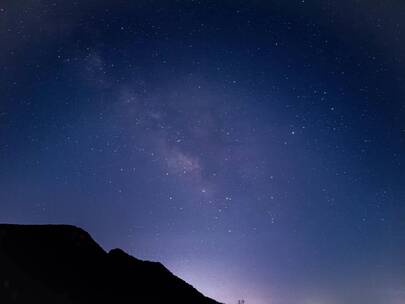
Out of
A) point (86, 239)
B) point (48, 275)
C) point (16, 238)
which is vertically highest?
point (86, 239)

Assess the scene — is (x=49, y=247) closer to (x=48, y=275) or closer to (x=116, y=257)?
(x=48, y=275)

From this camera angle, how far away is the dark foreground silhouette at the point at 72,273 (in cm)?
4422

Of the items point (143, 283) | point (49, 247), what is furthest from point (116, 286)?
point (49, 247)

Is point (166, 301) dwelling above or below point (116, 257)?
below

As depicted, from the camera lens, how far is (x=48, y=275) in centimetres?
4872

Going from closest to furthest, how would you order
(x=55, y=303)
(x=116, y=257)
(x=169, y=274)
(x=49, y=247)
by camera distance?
(x=55, y=303) → (x=49, y=247) → (x=116, y=257) → (x=169, y=274)

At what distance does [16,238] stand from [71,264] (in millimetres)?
8682

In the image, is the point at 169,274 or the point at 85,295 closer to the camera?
the point at 85,295

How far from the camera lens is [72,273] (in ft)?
176

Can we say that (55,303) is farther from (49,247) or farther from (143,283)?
(143,283)

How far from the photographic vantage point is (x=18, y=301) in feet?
132

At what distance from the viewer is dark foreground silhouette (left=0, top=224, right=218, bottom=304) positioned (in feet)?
145

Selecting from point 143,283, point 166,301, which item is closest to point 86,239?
point 143,283

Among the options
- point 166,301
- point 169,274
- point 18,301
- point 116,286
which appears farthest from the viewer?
point 169,274
